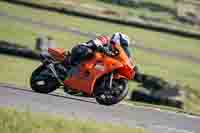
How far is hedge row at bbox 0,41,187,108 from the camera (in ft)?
72.7

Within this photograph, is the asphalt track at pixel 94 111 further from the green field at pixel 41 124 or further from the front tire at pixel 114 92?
the green field at pixel 41 124

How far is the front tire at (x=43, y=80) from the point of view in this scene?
53.9ft

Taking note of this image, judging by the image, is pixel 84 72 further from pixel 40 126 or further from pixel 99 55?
pixel 40 126

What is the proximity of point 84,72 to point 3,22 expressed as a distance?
16873 mm

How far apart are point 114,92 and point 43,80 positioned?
183 centimetres

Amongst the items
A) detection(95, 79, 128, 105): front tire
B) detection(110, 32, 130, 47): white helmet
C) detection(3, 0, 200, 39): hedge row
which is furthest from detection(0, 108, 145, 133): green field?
detection(3, 0, 200, 39): hedge row

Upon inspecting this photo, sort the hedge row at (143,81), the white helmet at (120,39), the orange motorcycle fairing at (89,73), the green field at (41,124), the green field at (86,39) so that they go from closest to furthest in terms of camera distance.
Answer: the green field at (41,124), the white helmet at (120,39), the orange motorcycle fairing at (89,73), the hedge row at (143,81), the green field at (86,39)

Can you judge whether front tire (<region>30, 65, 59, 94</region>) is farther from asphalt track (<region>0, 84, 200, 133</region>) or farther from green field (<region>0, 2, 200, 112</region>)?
green field (<region>0, 2, 200, 112</region>)

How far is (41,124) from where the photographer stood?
14477mm

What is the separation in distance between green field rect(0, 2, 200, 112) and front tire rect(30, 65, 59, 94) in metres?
4.94

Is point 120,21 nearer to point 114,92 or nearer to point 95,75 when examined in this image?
point 95,75

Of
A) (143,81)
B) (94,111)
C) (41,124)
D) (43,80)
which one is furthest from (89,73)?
(143,81)

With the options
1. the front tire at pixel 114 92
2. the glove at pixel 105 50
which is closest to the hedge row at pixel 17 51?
the front tire at pixel 114 92

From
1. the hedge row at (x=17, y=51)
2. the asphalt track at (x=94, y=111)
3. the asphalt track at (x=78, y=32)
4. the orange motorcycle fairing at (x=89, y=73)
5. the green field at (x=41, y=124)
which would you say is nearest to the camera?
the green field at (x=41, y=124)
